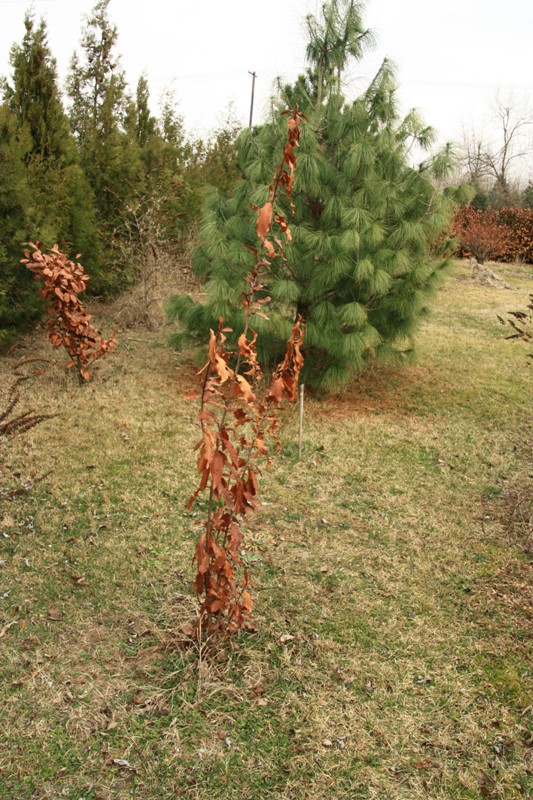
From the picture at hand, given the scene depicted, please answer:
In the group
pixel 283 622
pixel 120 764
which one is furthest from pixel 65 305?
pixel 120 764

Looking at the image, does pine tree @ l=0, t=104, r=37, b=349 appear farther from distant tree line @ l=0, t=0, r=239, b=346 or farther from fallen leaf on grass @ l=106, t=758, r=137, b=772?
fallen leaf on grass @ l=106, t=758, r=137, b=772

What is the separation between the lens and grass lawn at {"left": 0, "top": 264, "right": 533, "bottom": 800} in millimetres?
2053

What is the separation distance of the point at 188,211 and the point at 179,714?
27.2ft

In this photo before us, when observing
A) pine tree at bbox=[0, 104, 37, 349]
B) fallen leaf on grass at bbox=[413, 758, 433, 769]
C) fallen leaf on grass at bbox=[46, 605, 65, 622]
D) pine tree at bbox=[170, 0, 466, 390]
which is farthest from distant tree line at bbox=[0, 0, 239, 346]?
fallen leaf on grass at bbox=[413, 758, 433, 769]

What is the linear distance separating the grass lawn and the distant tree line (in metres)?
2.02

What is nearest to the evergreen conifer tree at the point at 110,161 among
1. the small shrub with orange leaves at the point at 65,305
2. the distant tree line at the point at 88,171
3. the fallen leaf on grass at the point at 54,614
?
the distant tree line at the point at 88,171

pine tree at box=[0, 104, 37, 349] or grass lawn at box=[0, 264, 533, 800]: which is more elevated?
pine tree at box=[0, 104, 37, 349]

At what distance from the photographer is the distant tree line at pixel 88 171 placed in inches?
230

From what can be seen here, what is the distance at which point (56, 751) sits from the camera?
207 centimetres

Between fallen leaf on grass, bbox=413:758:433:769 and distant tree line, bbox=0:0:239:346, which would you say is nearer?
fallen leaf on grass, bbox=413:758:433:769

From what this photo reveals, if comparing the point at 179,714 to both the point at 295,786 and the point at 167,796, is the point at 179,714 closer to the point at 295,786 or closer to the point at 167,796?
the point at 167,796

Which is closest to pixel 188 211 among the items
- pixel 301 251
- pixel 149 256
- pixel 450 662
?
pixel 149 256

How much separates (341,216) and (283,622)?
125 inches

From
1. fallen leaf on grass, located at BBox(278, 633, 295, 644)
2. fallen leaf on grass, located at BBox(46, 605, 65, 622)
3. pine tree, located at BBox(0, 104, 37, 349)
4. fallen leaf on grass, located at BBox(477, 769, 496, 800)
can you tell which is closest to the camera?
fallen leaf on grass, located at BBox(477, 769, 496, 800)
